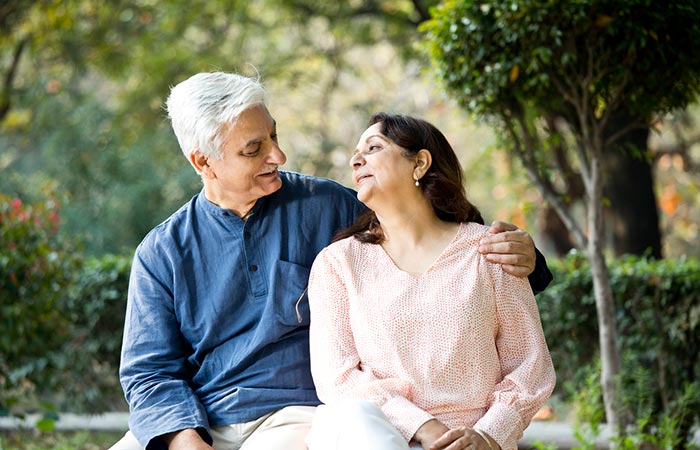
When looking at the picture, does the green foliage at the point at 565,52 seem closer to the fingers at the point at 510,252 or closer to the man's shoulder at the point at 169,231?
the fingers at the point at 510,252

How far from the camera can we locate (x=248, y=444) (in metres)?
2.52

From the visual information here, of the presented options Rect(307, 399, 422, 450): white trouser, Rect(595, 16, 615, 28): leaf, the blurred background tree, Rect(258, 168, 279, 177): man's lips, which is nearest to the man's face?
Rect(258, 168, 279, 177): man's lips

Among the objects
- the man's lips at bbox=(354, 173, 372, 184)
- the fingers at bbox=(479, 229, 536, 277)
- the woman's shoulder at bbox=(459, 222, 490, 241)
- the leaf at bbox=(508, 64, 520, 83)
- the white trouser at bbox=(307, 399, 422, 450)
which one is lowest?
the white trouser at bbox=(307, 399, 422, 450)

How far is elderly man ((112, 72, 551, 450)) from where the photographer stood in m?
2.60

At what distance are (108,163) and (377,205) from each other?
6.18m

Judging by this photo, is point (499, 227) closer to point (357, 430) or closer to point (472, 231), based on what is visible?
point (472, 231)

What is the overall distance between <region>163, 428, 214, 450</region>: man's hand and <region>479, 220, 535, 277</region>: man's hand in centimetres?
90

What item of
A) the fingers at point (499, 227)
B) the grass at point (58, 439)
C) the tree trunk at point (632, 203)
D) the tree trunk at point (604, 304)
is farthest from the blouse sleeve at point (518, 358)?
the tree trunk at point (632, 203)

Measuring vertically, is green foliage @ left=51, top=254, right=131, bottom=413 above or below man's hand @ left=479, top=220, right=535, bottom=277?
below

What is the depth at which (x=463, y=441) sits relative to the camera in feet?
7.19

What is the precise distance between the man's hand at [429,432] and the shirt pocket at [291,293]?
561mm

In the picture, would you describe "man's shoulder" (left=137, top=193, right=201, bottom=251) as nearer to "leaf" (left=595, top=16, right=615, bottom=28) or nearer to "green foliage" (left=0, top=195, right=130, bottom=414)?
"leaf" (left=595, top=16, right=615, bottom=28)

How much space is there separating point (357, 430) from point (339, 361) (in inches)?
12.8

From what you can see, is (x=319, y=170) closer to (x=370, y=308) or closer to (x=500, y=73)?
(x=500, y=73)
